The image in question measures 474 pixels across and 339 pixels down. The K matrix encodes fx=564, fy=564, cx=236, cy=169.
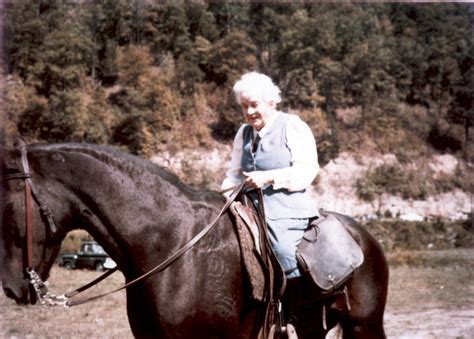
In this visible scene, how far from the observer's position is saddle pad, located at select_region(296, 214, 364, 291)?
4176 mm

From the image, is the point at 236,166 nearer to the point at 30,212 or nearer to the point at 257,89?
the point at 257,89

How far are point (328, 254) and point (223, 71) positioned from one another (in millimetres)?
68991

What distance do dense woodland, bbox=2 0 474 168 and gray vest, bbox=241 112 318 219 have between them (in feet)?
176

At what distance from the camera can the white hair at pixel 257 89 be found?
4027 mm

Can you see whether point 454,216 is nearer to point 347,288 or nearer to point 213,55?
point 213,55

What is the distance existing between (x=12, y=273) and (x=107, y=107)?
62863mm

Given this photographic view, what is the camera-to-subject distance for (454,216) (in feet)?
175

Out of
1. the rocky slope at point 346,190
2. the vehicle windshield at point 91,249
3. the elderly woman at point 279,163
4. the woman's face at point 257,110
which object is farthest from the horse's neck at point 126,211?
the rocky slope at point 346,190

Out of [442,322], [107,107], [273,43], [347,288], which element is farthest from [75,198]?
[273,43]

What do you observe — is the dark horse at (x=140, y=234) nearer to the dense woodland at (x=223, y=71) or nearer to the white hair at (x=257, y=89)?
the white hair at (x=257, y=89)

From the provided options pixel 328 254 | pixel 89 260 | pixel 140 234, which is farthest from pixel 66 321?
pixel 89 260

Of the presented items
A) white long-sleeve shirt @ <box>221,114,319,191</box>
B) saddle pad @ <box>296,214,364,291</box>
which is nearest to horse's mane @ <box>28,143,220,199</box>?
white long-sleeve shirt @ <box>221,114,319,191</box>

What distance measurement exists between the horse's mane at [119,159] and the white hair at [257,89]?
798 mm

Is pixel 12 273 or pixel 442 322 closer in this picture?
pixel 12 273
